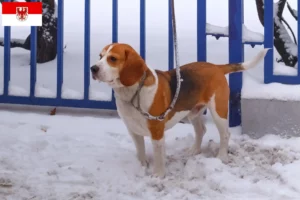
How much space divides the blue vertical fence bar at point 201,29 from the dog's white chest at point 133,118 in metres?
1.42

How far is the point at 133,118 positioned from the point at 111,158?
555mm

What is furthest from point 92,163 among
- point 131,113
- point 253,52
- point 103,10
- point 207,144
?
point 103,10

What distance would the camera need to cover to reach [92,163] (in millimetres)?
4094

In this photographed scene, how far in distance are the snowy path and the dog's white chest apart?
301mm

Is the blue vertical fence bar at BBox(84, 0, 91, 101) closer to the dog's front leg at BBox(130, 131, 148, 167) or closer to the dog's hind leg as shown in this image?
the dog's hind leg

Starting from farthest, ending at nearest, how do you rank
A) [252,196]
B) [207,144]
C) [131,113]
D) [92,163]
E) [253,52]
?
1. [253,52]
2. [207,144]
3. [92,163]
4. [131,113]
5. [252,196]

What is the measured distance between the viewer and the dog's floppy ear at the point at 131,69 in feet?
11.9

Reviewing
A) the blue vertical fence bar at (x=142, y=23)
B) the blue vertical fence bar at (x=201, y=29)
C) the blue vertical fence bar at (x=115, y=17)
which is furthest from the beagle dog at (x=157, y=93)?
the blue vertical fence bar at (x=115, y=17)

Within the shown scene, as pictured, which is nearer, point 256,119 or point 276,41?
point 256,119

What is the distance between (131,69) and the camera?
3.63 m

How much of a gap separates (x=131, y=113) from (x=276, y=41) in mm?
2251

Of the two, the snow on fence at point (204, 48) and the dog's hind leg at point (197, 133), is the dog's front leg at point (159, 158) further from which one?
the snow on fence at point (204, 48)

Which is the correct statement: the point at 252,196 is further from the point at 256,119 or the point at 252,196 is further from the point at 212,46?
the point at 212,46

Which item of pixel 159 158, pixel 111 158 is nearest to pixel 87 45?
pixel 111 158
